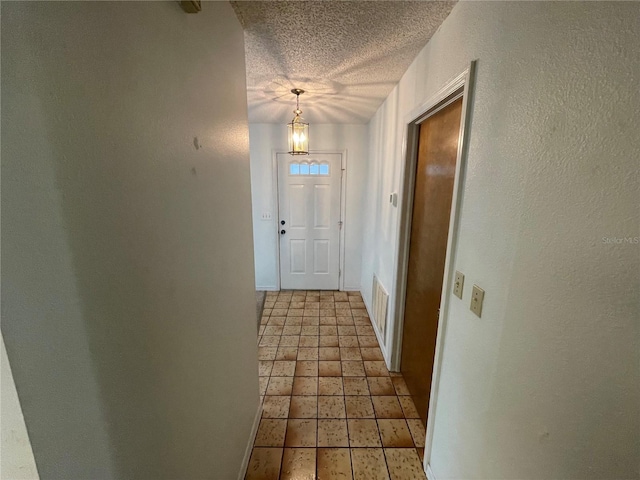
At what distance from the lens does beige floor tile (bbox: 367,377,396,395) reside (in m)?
1.96

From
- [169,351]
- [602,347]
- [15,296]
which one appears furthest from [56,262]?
[602,347]

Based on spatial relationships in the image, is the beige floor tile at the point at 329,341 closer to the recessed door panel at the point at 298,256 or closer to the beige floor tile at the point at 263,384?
the beige floor tile at the point at 263,384

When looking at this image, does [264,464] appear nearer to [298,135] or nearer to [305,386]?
[305,386]

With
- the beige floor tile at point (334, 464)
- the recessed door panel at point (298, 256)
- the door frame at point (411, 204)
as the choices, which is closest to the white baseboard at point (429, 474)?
the door frame at point (411, 204)

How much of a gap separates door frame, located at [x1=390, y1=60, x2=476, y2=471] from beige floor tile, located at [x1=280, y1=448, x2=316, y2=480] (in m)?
0.63

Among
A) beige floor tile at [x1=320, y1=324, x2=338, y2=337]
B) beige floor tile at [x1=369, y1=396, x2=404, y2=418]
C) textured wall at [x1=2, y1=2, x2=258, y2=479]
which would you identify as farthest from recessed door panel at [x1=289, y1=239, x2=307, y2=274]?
textured wall at [x1=2, y1=2, x2=258, y2=479]

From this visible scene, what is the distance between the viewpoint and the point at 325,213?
11.5ft

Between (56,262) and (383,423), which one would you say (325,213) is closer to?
(383,423)

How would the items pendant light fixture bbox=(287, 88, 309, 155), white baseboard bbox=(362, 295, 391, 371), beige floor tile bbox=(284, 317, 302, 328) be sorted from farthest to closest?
beige floor tile bbox=(284, 317, 302, 328) → pendant light fixture bbox=(287, 88, 309, 155) → white baseboard bbox=(362, 295, 391, 371)

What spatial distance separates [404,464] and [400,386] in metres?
0.59

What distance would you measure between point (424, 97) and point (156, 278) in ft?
5.26

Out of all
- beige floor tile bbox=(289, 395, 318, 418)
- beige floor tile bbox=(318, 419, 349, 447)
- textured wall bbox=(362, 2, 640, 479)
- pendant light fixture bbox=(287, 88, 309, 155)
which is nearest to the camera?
textured wall bbox=(362, 2, 640, 479)

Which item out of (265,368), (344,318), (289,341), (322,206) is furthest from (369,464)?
(322,206)

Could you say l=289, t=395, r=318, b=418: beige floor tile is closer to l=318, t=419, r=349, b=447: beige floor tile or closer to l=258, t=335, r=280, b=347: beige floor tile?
l=318, t=419, r=349, b=447: beige floor tile
